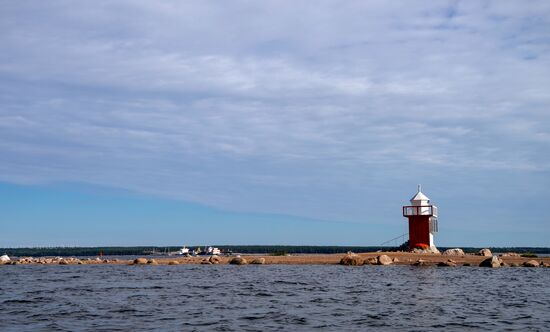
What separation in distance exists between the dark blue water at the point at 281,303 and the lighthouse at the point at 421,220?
22.6m

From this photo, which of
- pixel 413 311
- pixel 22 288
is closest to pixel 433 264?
pixel 413 311

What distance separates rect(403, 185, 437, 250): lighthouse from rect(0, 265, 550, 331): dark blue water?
74.2 feet

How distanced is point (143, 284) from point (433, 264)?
28.5m

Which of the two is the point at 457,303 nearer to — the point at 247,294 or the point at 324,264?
the point at 247,294

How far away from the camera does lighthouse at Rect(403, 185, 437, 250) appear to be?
66.8 meters

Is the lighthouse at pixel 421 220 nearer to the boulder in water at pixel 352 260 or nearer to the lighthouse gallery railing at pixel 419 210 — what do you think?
the lighthouse gallery railing at pixel 419 210

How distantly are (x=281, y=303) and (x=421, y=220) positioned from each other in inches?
1647

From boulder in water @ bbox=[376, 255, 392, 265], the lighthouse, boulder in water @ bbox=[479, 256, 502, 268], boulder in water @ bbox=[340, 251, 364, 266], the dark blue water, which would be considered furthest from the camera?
A: the lighthouse

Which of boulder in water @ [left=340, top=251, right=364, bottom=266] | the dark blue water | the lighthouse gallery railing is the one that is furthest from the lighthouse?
the dark blue water

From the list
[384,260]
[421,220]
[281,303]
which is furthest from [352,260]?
[281,303]

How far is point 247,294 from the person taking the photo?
106 feet

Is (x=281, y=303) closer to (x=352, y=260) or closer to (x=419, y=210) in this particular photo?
(x=352, y=260)

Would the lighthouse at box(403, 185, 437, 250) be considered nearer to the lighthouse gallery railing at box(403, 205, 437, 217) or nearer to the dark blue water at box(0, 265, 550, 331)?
the lighthouse gallery railing at box(403, 205, 437, 217)

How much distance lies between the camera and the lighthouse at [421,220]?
66750 mm
